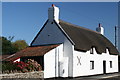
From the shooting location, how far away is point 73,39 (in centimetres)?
2405

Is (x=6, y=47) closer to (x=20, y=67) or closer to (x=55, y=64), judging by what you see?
(x=55, y=64)

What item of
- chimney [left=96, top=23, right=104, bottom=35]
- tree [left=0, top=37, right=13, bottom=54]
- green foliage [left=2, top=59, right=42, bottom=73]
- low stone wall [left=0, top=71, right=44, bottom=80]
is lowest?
low stone wall [left=0, top=71, right=44, bottom=80]

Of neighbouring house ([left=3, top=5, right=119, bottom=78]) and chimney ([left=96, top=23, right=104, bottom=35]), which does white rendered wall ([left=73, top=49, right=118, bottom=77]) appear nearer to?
neighbouring house ([left=3, top=5, right=119, bottom=78])

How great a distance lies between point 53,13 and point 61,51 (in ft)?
14.6

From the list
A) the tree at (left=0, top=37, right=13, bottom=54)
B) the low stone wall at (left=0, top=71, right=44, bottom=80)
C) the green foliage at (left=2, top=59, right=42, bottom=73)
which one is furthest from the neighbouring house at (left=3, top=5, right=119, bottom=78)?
the tree at (left=0, top=37, right=13, bottom=54)

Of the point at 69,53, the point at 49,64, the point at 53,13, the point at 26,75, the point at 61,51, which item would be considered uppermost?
the point at 53,13

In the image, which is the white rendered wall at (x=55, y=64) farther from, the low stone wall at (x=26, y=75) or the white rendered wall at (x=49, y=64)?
the low stone wall at (x=26, y=75)

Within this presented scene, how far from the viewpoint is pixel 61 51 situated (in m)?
23.5

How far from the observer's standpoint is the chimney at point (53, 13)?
24.3 meters

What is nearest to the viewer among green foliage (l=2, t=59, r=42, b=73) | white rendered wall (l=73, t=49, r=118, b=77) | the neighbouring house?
green foliage (l=2, t=59, r=42, b=73)

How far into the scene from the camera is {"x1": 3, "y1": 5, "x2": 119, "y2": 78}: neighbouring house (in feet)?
71.1

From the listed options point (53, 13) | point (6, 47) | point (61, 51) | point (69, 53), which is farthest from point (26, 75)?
point (6, 47)

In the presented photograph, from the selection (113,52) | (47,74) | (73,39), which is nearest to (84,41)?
(73,39)

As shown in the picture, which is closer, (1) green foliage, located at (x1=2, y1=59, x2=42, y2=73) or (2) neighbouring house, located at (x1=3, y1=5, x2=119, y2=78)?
(1) green foliage, located at (x1=2, y1=59, x2=42, y2=73)
